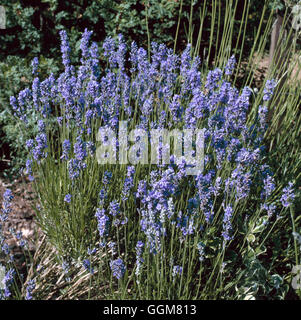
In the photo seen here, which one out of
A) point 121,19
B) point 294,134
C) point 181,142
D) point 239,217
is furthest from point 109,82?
point 121,19

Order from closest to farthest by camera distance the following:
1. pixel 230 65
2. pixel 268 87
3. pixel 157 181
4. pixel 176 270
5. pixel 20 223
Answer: pixel 176 270 < pixel 157 181 < pixel 268 87 < pixel 230 65 < pixel 20 223

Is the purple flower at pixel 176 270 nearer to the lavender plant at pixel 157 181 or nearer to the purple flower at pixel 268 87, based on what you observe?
the lavender plant at pixel 157 181

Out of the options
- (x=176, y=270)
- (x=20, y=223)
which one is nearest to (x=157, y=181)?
(x=176, y=270)

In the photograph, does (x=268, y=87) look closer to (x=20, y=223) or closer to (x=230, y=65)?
(x=230, y=65)

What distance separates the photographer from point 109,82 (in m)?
2.54

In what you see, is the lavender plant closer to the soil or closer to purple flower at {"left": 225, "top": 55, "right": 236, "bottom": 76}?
purple flower at {"left": 225, "top": 55, "right": 236, "bottom": 76}

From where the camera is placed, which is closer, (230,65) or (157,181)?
(157,181)

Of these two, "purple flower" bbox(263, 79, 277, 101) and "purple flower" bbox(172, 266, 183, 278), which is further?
"purple flower" bbox(263, 79, 277, 101)

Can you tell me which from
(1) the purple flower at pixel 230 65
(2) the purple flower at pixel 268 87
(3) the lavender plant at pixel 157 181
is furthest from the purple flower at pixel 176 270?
(1) the purple flower at pixel 230 65

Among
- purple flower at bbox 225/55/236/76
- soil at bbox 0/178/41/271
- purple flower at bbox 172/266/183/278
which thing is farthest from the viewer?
soil at bbox 0/178/41/271

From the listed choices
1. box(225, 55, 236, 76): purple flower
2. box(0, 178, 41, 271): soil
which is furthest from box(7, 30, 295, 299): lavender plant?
box(0, 178, 41, 271): soil

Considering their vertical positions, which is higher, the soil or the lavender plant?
the lavender plant

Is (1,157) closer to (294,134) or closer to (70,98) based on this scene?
(70,98)

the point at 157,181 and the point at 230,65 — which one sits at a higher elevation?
the point at 230,65
